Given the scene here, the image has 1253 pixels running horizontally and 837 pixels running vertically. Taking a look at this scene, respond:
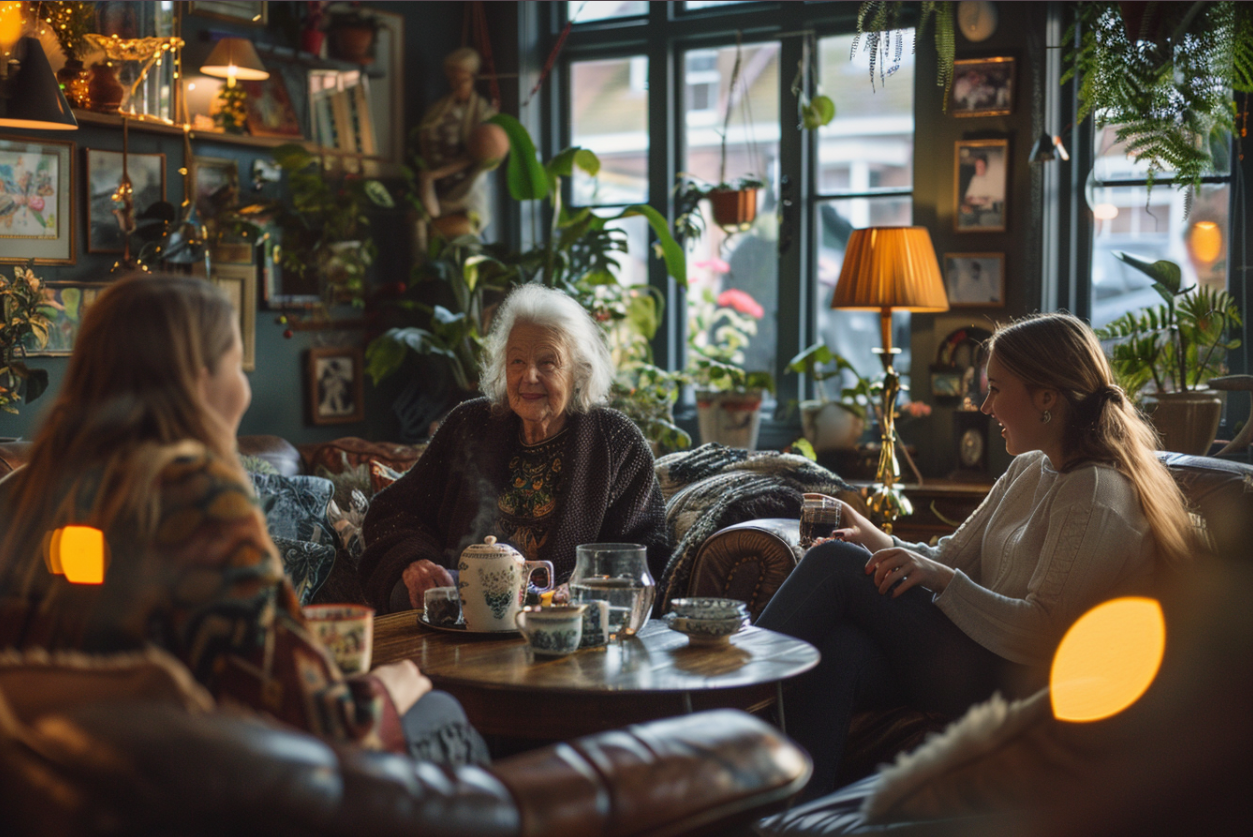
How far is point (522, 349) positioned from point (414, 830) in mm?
1814

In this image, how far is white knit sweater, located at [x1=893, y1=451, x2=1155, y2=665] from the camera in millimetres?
2045

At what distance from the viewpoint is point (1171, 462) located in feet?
8.07

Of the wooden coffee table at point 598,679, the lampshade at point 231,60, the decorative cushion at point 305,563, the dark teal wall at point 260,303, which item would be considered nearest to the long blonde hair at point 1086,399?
the wooden coffee table at point 598,679

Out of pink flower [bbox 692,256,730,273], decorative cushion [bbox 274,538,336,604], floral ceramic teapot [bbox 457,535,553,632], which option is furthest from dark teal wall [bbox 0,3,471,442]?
floral ceramic teapot [bbox 457,535,553,632]

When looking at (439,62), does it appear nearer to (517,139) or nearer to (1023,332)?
(517,139)

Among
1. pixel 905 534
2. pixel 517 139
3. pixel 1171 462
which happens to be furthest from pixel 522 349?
pixel 517 139

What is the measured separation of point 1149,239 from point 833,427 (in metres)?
1.33

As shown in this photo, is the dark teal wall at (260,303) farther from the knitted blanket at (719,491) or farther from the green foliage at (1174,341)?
the green foliage at (1174,341)

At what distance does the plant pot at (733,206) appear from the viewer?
472cm

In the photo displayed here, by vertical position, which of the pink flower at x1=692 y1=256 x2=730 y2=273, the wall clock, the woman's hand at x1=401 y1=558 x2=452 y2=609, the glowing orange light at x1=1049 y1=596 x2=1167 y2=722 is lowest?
the woman's hand at x1=401 y1=558 x2=452 y2=609

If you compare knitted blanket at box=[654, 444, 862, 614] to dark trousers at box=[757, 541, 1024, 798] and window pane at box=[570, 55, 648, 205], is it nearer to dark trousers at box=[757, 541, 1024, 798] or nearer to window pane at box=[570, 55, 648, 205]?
dark trousers at box=[757, 541, 1024, 798]

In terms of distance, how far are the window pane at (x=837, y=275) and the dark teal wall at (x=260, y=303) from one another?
5.60 ft

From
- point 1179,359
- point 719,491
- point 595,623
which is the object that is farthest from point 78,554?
point 1179,359

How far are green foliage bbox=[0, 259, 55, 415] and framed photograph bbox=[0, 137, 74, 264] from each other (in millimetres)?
289
